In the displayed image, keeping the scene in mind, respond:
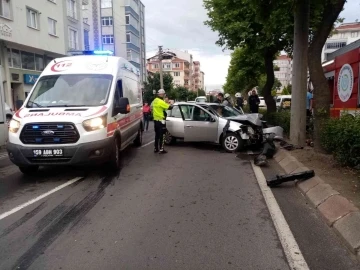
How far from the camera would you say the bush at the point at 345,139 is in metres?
6.17

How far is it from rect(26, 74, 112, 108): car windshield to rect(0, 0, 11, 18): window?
1617 cm

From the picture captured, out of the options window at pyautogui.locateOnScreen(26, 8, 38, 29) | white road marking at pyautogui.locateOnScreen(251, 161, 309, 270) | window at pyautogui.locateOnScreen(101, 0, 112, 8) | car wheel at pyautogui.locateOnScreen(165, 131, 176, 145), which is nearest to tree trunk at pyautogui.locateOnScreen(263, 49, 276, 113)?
car wheel at pyautogui.locateOnScreen(165, 131, 176, 145)

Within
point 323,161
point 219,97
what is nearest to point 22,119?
point 323,161

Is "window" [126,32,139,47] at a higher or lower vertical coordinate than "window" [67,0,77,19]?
higher

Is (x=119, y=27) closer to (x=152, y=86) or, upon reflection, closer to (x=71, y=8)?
(x=152, y=86)

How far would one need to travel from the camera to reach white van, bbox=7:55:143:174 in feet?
21.5

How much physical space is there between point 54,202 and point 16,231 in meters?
1.17

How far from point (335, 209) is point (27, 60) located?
2448 centimetres

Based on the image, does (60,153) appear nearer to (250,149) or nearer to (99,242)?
(99,242)

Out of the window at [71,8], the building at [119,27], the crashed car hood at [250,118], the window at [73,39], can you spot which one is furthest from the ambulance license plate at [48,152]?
the building at [119,27]

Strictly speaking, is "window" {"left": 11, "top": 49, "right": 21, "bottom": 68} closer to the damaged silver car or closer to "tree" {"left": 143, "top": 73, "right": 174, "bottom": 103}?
the damaged silver car

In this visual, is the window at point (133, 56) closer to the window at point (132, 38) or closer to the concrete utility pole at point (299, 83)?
the window at point (132, 38)

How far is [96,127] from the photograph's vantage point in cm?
Answer: 674

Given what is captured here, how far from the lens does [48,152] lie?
21.5 ft
